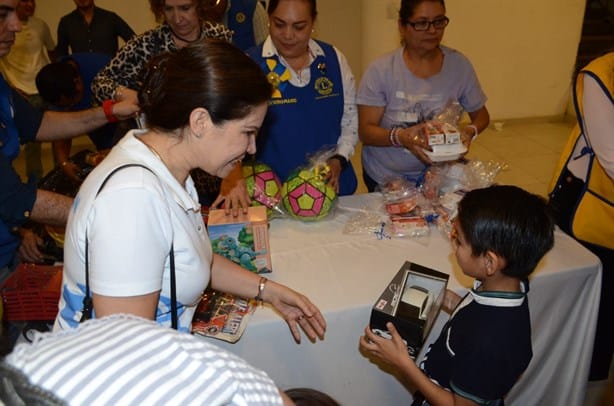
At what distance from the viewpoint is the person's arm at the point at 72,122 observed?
201 centimetres

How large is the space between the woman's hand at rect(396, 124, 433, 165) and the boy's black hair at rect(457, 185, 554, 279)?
2.83ft

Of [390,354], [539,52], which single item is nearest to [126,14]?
[539,52]

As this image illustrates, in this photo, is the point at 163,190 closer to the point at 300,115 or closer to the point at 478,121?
the point at 300,115

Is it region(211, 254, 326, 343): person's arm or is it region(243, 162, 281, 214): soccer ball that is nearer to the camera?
region(211, 254, 326, 343): person's arm

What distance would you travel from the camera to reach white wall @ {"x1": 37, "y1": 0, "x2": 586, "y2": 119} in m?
5.57

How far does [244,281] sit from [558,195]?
1465mm

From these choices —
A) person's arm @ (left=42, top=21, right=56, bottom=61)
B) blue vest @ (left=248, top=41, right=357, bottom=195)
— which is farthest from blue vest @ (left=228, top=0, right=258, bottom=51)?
person's arm @ (left=42, top=21, right=56, bottom=61)

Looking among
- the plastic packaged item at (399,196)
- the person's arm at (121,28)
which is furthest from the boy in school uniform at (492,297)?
the person's arm at (121,28)

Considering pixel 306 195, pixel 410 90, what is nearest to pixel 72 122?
pixel 306 195

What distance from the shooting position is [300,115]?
2.34 m

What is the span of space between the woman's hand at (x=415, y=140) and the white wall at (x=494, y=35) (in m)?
3.38

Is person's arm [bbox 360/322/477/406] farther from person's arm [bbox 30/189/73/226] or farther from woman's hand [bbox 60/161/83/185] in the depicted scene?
woman's hand [bbox 60/161/83/185]

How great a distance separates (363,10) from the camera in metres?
5.80

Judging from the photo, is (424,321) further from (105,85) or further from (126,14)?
(126,14)
